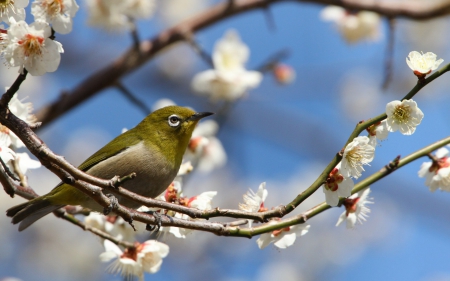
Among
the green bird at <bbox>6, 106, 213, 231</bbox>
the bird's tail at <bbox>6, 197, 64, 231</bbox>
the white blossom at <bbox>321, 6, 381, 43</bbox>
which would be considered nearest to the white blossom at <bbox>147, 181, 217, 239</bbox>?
the green bird at <bbox>6, 106, 213, 231</bbox>

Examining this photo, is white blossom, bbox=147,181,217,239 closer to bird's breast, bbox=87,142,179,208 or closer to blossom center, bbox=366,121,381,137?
bird's breast, bbox=87,142,179,208

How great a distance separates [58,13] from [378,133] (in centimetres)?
154

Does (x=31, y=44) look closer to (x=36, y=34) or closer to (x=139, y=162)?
(x=36, y=34)

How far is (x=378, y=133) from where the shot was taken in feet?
8.50

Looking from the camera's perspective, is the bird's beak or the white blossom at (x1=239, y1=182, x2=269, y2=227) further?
the bird's beak

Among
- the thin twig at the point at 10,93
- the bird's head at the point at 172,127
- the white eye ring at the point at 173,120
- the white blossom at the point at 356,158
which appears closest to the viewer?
the thin twig at the point at 10,93

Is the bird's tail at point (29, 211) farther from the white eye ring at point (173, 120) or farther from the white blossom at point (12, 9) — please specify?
the white blossom at point (12, 9)

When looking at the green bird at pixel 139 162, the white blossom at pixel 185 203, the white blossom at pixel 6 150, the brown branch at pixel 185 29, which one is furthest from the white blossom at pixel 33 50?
the brown branch at pixel 185 29

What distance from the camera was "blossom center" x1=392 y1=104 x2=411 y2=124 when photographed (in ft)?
8.12

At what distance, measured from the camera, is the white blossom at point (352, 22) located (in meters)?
6.36

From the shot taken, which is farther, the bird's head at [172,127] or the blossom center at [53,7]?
the bird's head at [172,127]

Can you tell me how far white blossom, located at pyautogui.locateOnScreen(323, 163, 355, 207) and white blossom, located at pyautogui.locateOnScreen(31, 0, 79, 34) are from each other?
4.50 feet

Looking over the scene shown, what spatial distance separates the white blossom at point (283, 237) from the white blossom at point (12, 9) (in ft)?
5.61

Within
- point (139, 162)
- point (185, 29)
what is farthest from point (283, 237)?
point (185, 29)
